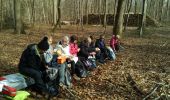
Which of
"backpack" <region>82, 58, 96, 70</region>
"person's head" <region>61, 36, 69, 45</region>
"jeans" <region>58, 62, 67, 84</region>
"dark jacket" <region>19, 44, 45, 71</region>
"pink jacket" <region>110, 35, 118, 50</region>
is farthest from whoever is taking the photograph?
"pink jacket" <region>110, 35, 118, 50</region>

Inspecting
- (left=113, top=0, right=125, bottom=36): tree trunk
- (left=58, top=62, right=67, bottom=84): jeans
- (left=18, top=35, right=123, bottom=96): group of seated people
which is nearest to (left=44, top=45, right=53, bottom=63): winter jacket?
(left=18, top=35, right=123, bottom=96): group of seated people

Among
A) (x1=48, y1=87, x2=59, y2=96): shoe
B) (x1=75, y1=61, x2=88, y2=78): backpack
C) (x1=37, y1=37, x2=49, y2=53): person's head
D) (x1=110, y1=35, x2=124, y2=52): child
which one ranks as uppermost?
(x1=37, y1=37, x2=49, y2=53): person's head

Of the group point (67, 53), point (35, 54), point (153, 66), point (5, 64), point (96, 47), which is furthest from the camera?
point (96, 47)

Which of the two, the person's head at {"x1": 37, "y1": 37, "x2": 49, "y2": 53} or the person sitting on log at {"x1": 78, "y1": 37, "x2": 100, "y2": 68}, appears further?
the person sitting on log at {"x1": 78, "y1": 37, "x2": 100, "y2": 68}

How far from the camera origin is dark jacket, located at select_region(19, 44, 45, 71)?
9.98m

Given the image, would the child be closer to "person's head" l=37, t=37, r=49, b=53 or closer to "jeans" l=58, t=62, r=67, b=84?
"jeans" l=58, t=62, r=67, b=84

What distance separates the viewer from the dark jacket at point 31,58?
998 cm

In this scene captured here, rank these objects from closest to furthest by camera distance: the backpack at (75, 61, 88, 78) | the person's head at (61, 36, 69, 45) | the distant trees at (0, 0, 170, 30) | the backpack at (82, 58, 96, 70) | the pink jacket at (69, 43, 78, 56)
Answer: the person's head at (61, 36, 69, 45) < the backpack at (75, 61, 88, 78) < the pink jacket at (69, 43, 78, 56) < the backpack at (82, 58, 96, 70) < the distant trees at (0, 0, 170, 30)

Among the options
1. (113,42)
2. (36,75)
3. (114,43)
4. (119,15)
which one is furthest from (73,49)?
(119,15)

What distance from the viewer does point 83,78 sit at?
40.7ft

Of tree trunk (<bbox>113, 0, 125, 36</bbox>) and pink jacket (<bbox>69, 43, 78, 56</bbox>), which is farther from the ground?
tree trunk (<bbox>113, 0, 125, 36</bbox>)

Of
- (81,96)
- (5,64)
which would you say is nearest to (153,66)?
(81,96)

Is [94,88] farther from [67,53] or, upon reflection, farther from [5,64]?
[5,64]

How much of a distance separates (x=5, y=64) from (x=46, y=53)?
3.67 m
